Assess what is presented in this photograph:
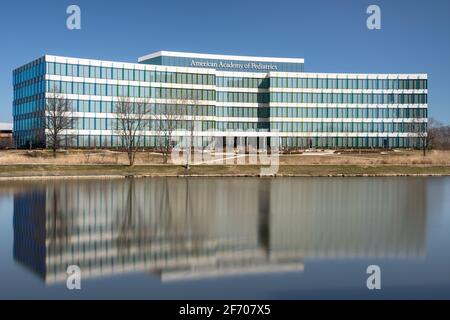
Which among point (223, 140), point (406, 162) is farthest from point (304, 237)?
point (223, 140)

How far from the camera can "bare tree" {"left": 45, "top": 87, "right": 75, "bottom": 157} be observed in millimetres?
71750

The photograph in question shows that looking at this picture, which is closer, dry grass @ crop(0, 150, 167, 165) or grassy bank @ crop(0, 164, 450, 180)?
grassy bank @ crop(0, 164, 450, 180)

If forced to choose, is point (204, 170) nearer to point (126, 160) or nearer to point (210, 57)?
point (126, 160)

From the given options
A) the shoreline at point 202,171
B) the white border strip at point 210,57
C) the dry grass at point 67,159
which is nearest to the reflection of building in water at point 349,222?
the shoreline at point 202,171

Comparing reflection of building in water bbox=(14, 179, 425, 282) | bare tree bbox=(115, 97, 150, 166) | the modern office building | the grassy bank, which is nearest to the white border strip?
the modern office building

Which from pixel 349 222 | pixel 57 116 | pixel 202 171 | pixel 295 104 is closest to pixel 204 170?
pixel 202 171

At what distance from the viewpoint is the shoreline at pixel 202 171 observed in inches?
1935

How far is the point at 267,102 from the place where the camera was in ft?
341

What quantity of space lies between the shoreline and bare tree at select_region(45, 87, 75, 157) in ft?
62.2

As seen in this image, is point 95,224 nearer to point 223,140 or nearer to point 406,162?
point 406,162

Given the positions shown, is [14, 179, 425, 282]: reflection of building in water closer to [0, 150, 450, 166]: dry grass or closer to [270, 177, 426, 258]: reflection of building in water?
[270, 177, 426, 258]: reflection of building in water

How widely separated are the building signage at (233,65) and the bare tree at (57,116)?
104 feet

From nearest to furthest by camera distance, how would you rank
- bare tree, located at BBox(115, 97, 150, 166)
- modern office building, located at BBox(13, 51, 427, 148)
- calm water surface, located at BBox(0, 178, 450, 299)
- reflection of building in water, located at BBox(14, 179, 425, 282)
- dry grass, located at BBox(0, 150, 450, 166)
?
calm water surface, located at BBox(0, 178, 450, 299) → reflection of building in water, located at BBox(14, 179, 425, 282) → dry grass, located at BBox(0, 150, 450, 166) → bare tree, located at BBox(115, 97, 150, 166) → modern office building, located at BBox(13, 51, 427, 148)
